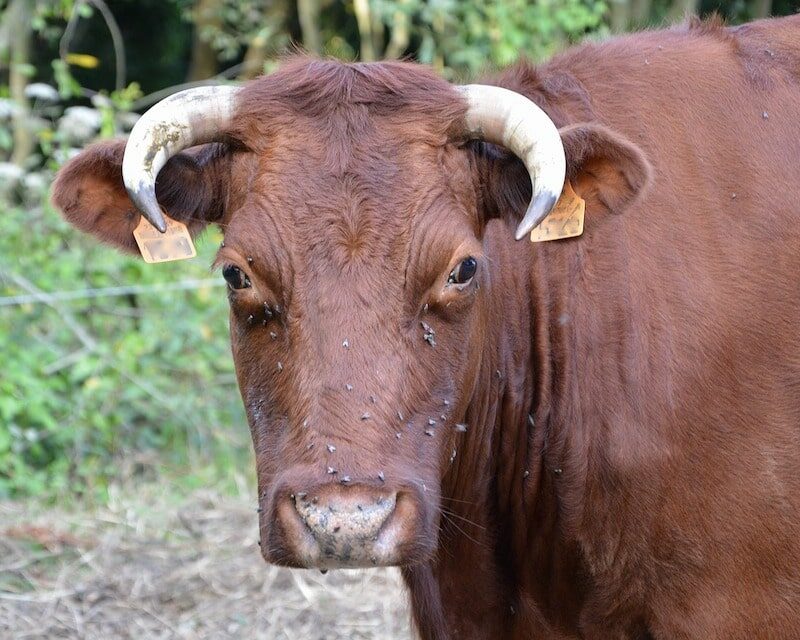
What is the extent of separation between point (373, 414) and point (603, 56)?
164cm

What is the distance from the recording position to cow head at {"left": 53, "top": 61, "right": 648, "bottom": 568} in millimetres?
3135

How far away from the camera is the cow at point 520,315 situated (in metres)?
A: 3.27

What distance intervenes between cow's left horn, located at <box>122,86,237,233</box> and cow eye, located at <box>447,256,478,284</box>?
828 mm

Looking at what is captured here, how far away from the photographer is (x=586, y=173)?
3662 mm

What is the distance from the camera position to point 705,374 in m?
3.65

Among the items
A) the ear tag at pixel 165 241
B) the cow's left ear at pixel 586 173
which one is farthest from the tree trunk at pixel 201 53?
the cow's left ear at pixel 586 173

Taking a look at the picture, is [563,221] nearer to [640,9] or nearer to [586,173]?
[586,173]

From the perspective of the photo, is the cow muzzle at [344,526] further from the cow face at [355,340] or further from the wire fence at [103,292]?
the wire fence at [103,292]

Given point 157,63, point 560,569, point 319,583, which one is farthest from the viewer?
point 157,63

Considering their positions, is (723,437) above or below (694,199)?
below

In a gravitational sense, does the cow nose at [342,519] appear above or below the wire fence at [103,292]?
above

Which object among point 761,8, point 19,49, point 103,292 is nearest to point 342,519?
point 103,292

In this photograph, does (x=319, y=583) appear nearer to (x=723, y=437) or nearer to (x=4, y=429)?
(x=4, y=429)

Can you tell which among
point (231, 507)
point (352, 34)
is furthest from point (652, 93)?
point (352, 34)
